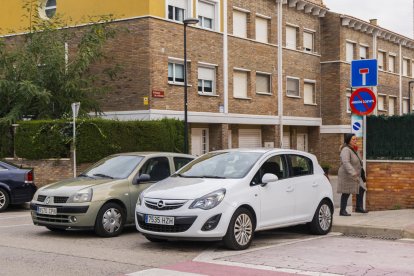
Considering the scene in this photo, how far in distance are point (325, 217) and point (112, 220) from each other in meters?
3.86

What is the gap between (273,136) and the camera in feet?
107

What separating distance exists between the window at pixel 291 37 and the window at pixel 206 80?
23.1 ft

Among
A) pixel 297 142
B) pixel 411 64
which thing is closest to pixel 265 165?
pixel 297 142

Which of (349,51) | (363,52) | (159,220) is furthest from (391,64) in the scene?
(159,220)

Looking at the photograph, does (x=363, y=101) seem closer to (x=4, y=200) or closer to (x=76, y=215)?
(x=76, y=215)

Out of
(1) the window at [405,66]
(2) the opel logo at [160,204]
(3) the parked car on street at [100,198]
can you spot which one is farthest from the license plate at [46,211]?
(1) the window at [405,66]

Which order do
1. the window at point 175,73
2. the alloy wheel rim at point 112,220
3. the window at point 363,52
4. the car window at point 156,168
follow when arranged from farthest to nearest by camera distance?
the window at point 363,52 < the window at point 175,73 < the car window at point 156,168 < the alloy wheel rim at point 112,220

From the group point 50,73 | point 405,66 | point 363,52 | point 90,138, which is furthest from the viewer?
point 405,66

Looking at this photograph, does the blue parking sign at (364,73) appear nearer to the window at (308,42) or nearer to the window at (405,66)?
the window at (308,42)

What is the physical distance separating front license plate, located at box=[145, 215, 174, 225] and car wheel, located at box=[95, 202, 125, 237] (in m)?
1.65

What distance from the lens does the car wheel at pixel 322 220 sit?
11430mm

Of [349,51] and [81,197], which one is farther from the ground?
[349,51]

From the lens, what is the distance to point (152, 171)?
12352 mm

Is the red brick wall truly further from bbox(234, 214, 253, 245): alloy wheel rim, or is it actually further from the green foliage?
bbox(234, 214, 253, 245): alloy wheel rim
